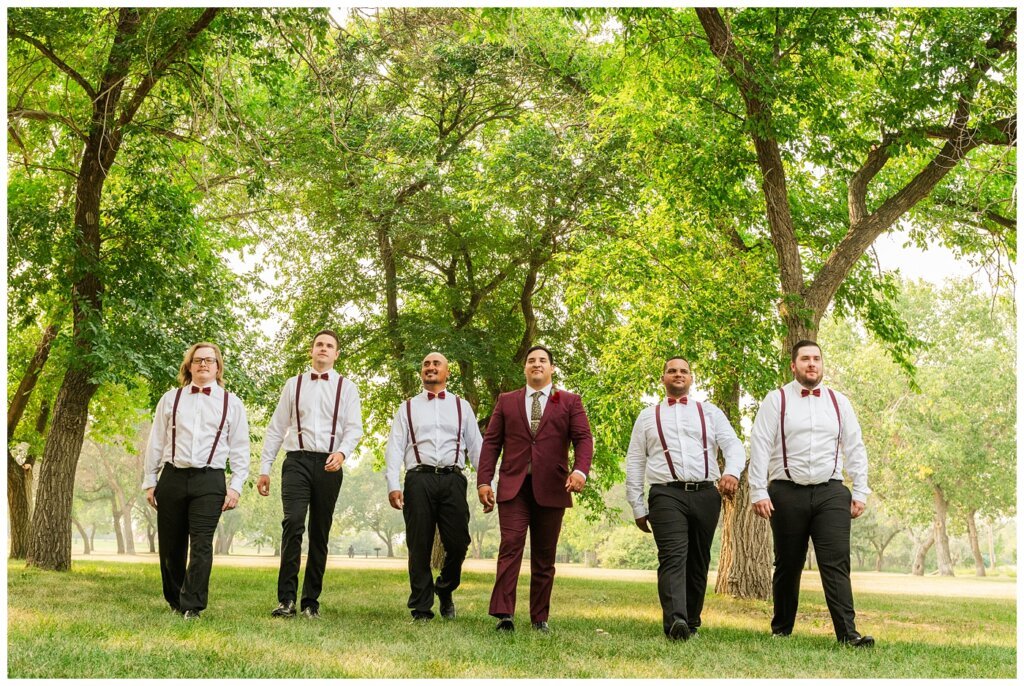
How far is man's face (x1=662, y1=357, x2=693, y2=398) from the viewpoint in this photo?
737 cm

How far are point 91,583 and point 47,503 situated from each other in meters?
3.78

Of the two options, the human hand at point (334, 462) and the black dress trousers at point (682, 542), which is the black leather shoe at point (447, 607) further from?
the black dress trousers at point (682, 542)

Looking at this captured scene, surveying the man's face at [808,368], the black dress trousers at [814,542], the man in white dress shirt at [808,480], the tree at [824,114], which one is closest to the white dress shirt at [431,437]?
the man in white dress shirt at [808,480]

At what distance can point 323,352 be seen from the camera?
7523mm

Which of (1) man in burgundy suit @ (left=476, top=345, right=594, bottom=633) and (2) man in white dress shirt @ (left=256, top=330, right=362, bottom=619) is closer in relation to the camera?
(1) man in burgundy suit @ (left=476, top=345, right=594, bottom=633)

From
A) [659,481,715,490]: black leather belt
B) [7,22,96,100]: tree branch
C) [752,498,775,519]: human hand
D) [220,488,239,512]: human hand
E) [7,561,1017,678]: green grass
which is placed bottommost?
[7,561,1017,678]: green grass

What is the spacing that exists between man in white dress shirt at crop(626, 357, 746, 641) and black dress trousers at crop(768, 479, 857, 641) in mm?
474

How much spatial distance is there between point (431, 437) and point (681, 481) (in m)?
2.13

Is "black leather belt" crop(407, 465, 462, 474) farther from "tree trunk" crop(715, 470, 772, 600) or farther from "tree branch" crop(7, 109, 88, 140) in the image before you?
"tree branch" crop(7, 109, 88, 140)

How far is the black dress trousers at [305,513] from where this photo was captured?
722 centimetres

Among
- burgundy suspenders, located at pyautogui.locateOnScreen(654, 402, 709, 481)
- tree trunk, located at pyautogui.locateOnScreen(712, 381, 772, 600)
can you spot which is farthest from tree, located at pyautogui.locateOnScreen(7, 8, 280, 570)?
tree trunk, located at pyautogui.locateOnScreen(712, 381, 772, 600)

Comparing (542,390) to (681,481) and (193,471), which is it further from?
(193,471)

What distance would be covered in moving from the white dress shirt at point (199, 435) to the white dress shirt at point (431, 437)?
1.24 meters

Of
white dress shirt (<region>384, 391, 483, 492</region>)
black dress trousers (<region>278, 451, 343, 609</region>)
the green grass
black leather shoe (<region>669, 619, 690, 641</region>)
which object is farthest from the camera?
white dress shirt (<region>384, 391, 483, 492</region>)
